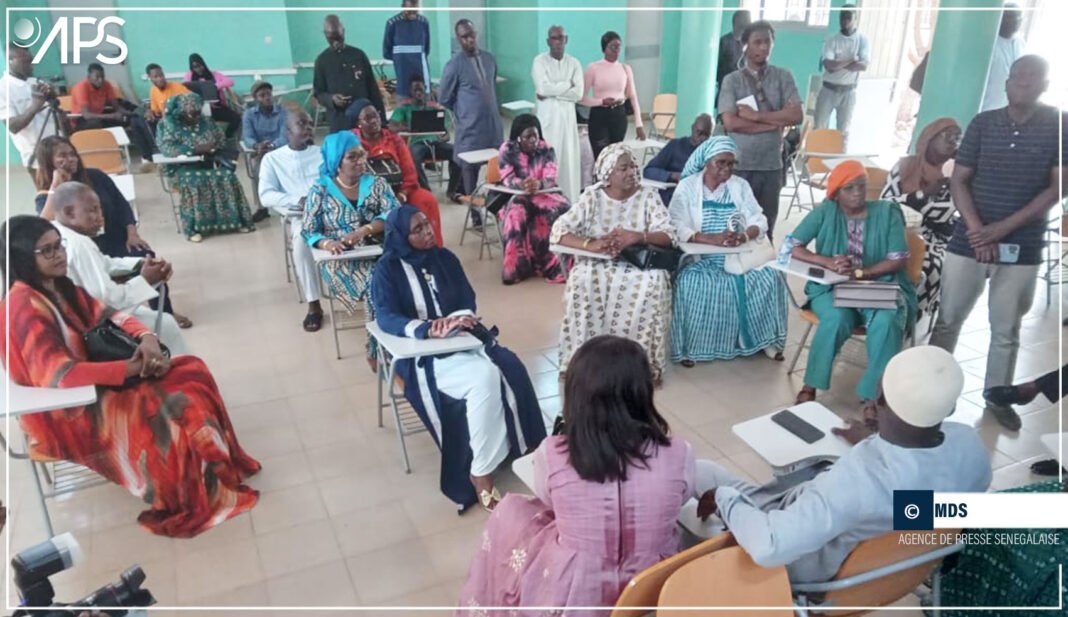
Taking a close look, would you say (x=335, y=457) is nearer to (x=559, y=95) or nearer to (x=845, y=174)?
(x=845, y=174)

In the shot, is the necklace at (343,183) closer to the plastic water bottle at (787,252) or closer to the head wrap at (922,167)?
the plastic water bottle at (787,252)

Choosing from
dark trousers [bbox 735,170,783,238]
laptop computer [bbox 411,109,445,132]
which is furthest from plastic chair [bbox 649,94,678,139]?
dark trousers [bbox 735,170,783,238]

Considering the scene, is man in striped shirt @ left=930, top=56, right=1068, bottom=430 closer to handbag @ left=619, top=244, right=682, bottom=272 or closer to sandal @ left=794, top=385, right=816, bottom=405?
sandal @ left=794, top=385, right=816, bottom=405

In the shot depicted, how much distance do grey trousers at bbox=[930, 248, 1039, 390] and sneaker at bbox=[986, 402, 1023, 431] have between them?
130 mm

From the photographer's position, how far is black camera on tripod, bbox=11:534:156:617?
152 cm

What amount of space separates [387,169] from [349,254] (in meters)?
1.37

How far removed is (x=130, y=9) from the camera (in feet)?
30.5

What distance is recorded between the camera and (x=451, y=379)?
3.12 metres

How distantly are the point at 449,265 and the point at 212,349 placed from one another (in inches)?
79.9

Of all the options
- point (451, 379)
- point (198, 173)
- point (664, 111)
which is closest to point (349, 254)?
point (451, 379)

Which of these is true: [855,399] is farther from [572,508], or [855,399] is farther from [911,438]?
[572,508]

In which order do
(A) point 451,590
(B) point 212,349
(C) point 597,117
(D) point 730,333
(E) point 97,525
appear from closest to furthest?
Answer: (A) point 451,590
(E) point 97,525
(D) point 730,333
(B) point 212,349
(C) point 597,117

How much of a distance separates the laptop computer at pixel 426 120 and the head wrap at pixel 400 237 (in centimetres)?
396

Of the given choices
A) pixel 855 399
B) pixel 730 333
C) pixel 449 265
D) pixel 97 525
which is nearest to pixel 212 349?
pixel 97 525
